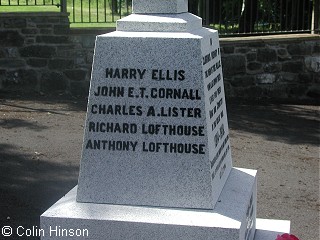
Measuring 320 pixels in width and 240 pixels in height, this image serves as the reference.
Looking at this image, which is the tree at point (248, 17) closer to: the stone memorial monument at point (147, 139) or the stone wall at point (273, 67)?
the stone wall at point (273, 67)

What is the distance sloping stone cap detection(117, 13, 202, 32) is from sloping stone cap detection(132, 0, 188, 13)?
0.04m

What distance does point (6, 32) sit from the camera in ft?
37.4

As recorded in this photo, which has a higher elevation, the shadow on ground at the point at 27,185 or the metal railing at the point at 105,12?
the metal railing at the point at 105,12

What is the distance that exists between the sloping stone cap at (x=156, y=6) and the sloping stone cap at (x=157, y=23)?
0.12ft

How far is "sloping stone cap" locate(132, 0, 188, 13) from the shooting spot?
14.9 feet

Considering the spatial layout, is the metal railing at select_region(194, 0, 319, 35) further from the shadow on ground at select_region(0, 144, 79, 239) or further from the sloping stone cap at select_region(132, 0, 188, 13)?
the sloping stone cap at select_region(132, 0, 188, 13)

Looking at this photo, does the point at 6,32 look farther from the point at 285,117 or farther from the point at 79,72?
the point at 285,117

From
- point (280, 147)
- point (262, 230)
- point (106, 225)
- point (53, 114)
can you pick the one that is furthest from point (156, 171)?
point (53, 114)

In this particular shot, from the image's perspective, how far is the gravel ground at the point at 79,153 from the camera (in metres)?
6.63

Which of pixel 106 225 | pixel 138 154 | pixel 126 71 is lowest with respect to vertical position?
pixel 106 225

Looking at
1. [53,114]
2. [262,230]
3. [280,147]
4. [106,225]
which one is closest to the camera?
[106,225]

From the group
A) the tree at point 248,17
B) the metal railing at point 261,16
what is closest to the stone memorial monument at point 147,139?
the metal railing at point 261,16

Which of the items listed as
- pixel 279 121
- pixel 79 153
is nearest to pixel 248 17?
pixel 279 121

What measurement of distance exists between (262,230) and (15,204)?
238 cm
